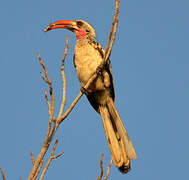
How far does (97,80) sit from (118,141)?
1224mm

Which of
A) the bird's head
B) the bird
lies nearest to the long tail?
the bird

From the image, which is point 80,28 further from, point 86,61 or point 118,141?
point 118,141

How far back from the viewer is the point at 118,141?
4.62m

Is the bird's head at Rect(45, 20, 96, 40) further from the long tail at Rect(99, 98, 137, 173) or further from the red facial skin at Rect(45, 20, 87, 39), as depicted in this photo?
the long tail at Rect(99, 98, 137, 173)

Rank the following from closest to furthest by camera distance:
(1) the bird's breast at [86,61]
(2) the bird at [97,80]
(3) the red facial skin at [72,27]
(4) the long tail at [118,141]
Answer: (4) the long tail at [118,141]
(2) the bird at [97,80]
(1) the bird's breast at [86,61]
(3) the red facial skin at [72,27]

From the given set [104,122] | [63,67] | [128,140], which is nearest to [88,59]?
[104,122]

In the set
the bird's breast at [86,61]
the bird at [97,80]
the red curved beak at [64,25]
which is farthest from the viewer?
the red curved beak at [64,25]

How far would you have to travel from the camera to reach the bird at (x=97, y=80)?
15.2 feet

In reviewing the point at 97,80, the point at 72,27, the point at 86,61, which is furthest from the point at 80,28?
the point at 97,80

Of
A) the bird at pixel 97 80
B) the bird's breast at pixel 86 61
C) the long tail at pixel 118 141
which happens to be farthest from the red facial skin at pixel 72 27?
the long tail at pixel 118 141

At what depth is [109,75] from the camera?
5438mm

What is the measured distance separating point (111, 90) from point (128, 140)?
4.23 feet

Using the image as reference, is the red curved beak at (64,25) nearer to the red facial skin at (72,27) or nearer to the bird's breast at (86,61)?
the red facial skin at (72,27)

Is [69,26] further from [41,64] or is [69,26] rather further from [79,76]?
[41,64]
